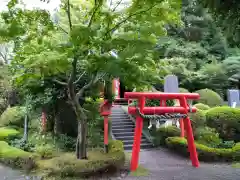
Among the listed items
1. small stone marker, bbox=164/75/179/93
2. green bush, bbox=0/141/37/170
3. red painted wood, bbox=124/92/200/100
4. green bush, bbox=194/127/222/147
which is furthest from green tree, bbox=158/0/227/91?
green bush, bbox=0/141/37/170

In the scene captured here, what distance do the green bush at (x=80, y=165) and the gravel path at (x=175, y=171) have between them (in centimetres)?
42

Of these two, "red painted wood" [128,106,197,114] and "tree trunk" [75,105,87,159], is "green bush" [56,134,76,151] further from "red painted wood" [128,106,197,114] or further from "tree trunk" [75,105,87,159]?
"red painted wood" [128,106,197,114]

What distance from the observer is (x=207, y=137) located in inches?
396

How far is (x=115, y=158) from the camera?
6.80 m

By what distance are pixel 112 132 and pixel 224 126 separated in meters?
5.08

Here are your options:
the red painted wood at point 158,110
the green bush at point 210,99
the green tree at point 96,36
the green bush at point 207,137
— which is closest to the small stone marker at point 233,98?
the green bush at point 210,99

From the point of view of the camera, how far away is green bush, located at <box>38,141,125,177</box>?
242 inches

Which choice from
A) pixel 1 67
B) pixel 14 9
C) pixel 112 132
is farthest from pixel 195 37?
pixel 14 9

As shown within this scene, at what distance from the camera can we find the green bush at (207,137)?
988 cm

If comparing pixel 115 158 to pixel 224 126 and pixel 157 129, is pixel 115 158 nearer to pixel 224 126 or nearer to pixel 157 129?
pixel 157 129

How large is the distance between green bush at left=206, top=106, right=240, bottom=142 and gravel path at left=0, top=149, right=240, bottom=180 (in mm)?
2345

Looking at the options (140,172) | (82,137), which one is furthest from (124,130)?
(82,137)

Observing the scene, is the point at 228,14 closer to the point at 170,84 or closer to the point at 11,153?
the point at 11,153

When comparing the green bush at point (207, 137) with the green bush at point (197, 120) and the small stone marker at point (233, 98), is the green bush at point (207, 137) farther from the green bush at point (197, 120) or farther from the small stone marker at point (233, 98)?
the small stone marker at point (233, 98)
